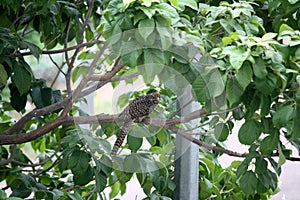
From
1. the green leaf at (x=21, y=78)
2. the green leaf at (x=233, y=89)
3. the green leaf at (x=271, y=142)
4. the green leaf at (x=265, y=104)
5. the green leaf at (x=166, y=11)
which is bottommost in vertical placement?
the green leaf at (x=271, y=142)

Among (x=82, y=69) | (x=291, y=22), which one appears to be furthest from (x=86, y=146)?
(x=291, y=22)

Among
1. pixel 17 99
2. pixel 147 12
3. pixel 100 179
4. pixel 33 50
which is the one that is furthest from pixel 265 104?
pixel 17 99

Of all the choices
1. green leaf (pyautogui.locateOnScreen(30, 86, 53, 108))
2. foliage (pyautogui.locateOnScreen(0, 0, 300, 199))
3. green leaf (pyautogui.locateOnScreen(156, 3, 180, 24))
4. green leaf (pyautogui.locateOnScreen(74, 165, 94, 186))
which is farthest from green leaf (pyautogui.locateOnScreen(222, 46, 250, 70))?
green leaf (pyautogui.locateOnScreen(30, 86, 53, 108))

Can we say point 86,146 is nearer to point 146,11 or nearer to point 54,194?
point 54,194

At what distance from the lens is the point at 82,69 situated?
1.20 meters

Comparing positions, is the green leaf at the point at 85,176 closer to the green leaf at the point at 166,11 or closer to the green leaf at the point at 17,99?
the green leaf at the point at 17,99

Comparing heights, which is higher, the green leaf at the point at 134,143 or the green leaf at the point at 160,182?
the green leaf at the point at 134,143

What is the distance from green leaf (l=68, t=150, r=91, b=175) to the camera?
1.27 metres

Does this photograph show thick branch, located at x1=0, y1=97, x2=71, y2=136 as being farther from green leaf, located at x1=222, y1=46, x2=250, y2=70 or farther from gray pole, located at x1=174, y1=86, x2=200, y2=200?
green leaf, located at x1=222, y1=46, x2=250, y2=70

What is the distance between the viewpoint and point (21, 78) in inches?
53.9

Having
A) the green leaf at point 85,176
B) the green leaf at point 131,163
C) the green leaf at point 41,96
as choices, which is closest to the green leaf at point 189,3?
the green leaf at point 131,163

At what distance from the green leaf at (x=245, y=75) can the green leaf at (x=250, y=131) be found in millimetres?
199

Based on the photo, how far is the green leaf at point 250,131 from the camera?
3.87 feet

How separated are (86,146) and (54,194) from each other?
0.20 metres
